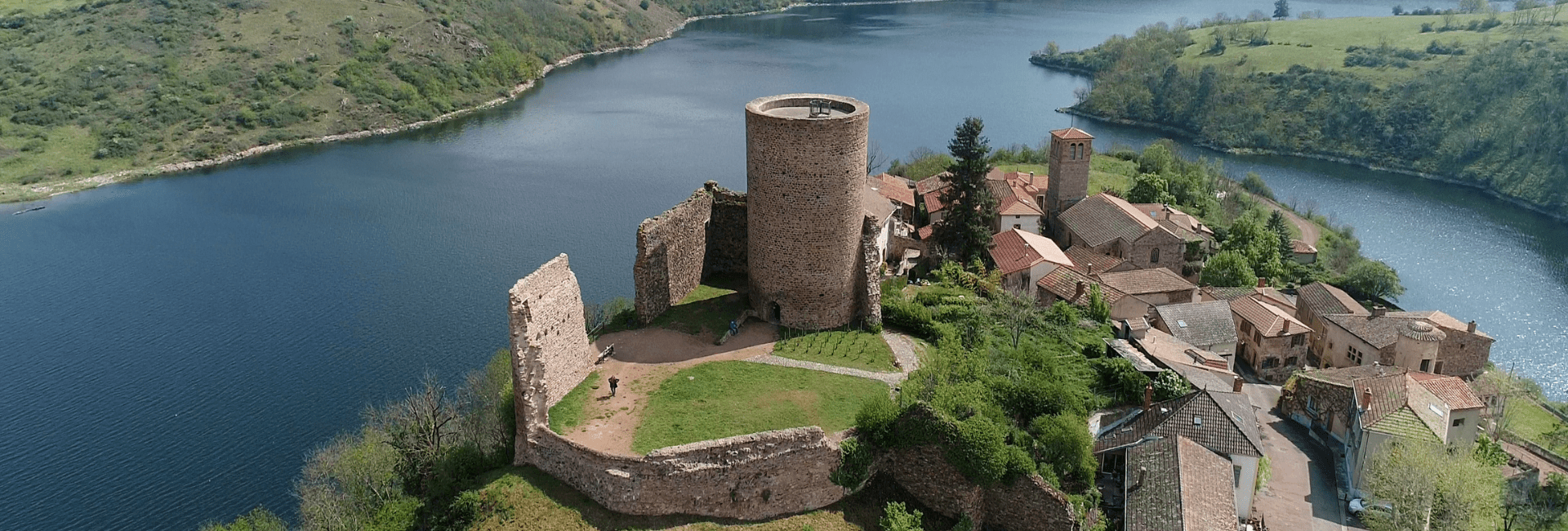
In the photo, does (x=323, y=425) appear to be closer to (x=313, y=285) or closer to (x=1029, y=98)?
(x=313, y=285)

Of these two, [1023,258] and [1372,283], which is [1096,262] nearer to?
[1023,258]

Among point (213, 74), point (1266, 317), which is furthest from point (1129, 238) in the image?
point (213, 74)

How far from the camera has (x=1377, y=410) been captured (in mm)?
30344

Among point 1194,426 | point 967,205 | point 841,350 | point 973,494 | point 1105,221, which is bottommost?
point 1105,221

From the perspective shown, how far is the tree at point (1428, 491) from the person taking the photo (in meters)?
26.6

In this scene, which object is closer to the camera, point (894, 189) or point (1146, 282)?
point (1146, 282)

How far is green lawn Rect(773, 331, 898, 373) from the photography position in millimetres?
27531

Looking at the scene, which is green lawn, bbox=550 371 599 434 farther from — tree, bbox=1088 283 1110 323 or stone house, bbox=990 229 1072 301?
stone house, bbox=990 229 1072 301

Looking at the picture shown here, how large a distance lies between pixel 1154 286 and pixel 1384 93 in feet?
242

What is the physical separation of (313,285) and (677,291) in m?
31.6

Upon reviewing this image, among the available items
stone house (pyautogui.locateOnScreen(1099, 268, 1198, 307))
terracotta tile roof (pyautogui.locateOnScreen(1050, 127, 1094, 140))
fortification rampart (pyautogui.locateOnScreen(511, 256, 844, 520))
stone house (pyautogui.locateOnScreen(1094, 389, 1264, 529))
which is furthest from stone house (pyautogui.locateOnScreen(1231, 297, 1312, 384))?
fortification rampart (pyautogui.locateOnScreen(511, 256, 844, 520))

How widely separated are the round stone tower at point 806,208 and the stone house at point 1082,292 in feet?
48.0

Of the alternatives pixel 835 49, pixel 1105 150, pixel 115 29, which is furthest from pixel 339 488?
pixel 835 49

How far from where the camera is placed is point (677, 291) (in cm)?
3097
